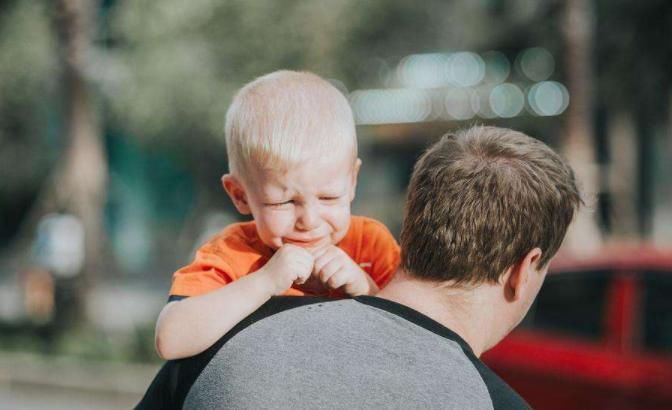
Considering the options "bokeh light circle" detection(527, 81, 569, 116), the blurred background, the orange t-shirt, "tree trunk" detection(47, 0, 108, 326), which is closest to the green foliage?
the blurred background

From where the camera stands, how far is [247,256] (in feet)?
6.40

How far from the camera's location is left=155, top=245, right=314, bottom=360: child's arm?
5.53 ft

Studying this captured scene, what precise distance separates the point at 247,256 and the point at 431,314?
1.41 ft

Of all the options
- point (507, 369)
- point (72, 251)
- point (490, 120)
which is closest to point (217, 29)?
point (72, 251)

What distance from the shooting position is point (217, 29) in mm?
13422

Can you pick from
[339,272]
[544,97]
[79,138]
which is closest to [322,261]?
[339,272]

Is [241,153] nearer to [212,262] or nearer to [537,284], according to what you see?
[212,262]

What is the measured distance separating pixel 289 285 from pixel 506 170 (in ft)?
1.41

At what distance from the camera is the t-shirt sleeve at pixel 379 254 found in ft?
6.81

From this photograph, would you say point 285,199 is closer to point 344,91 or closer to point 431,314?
point 431,314

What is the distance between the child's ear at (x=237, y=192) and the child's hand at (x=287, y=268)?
14cm

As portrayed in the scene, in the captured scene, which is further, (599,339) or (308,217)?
(599,339)

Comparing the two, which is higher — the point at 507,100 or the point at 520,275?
the point at 520,275

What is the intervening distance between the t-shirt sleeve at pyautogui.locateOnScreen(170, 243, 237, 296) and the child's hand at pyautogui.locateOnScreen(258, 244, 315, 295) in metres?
0.11
